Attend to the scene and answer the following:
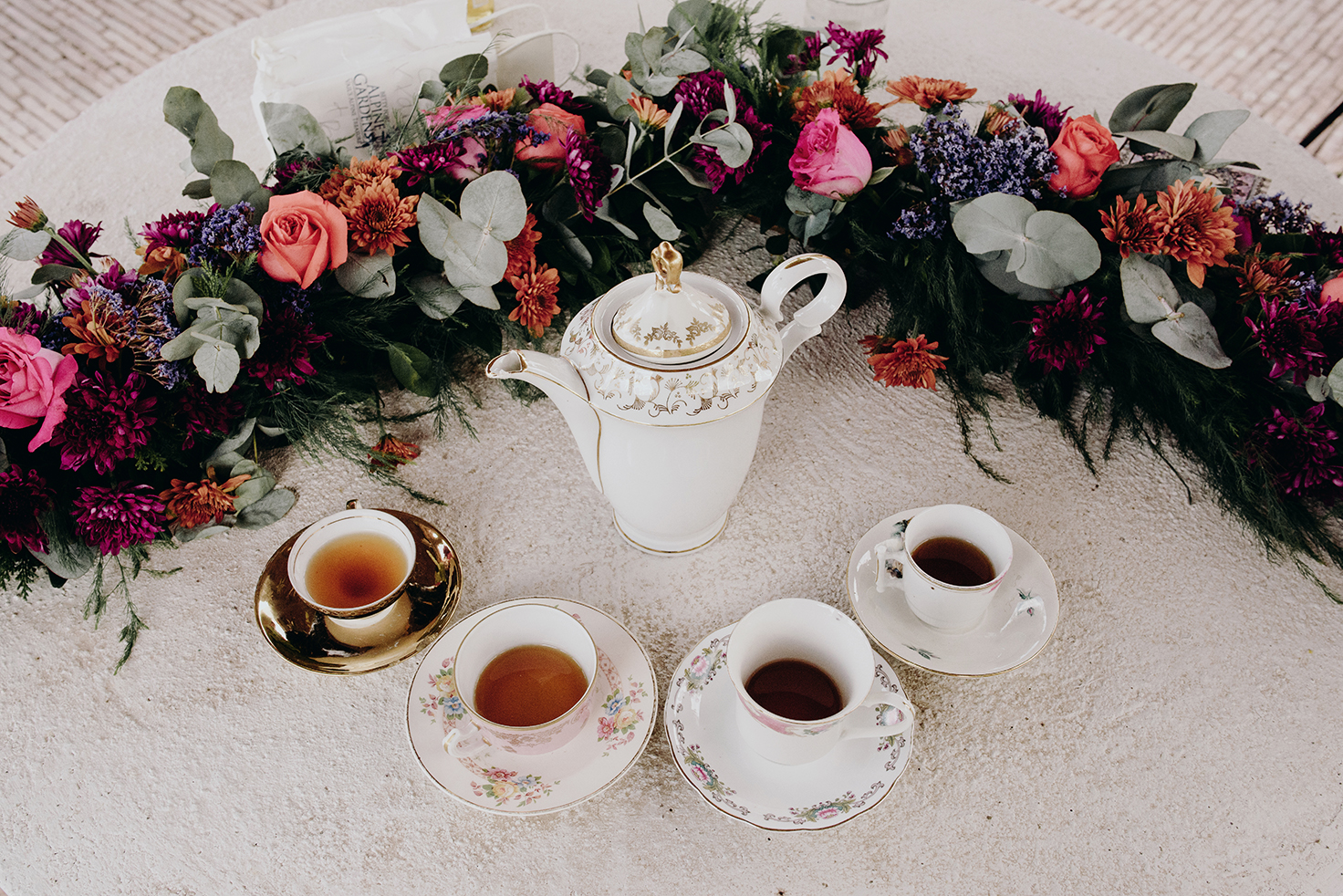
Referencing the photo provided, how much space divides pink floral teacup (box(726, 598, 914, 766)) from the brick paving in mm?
1722

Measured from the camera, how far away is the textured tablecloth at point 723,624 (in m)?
0.64

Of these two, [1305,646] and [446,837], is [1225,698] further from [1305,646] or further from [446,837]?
[446,837]

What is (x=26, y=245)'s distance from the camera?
29.6 inches

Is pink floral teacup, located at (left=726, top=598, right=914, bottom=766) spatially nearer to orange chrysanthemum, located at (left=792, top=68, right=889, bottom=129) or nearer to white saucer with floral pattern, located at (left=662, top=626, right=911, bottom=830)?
white saucer with floral pattern, located at (left=662, top=626, right=911, bottom=830)

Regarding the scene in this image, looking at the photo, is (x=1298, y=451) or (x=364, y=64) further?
(x=364, y=64)

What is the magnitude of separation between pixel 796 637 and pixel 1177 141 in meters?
0.63

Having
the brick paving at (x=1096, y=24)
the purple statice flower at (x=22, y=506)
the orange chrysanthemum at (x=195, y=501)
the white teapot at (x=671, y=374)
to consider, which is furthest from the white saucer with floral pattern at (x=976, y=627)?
the brick paving at (x=1096, y=24)

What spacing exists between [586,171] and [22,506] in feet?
1.88

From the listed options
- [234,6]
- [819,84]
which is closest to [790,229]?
[819,84]

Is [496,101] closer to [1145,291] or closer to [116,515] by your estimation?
[116,515]

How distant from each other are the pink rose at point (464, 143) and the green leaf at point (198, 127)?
200 mm

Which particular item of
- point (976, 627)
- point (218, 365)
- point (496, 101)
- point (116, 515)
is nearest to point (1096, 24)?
point (496, 101)

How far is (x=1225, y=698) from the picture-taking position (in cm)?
72

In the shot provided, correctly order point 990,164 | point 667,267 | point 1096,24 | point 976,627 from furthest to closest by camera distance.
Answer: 1. point 1096,24
2. point 990,164
3. point 976,627
4. point 667,267
